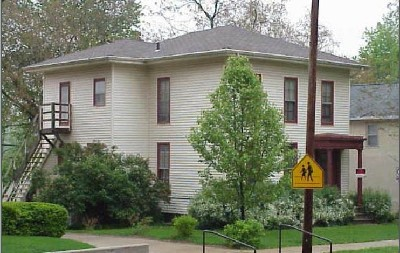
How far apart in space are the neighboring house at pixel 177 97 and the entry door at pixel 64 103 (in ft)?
0.14

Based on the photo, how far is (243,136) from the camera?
22.6 meters

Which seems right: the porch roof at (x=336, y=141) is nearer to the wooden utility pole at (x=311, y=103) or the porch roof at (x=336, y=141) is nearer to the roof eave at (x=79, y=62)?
the roof eave at (x=79, y=62)

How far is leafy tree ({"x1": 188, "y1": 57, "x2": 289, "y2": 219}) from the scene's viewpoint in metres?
22.2

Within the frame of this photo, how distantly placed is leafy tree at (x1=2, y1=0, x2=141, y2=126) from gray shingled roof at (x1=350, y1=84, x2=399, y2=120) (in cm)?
1437

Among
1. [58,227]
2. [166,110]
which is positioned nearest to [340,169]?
[166,110]

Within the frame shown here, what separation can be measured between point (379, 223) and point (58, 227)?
14993 millimetres

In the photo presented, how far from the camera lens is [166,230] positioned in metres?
26.6

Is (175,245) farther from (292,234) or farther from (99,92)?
(99,92)

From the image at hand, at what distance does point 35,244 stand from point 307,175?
21.2ft

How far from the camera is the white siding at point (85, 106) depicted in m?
30.8

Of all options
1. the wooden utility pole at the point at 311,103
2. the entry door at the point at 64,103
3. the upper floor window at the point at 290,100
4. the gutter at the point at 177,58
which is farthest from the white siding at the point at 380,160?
the wooden utility pole at the point at 311,103

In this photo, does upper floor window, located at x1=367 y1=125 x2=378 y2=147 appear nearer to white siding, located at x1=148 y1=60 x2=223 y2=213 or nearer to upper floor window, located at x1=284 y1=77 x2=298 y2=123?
upper floor window, located at x1=284 y1=77 x2=298 y2=123

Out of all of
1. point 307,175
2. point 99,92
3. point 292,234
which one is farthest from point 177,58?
point 307,175

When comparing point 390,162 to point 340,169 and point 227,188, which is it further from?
point 227,188
